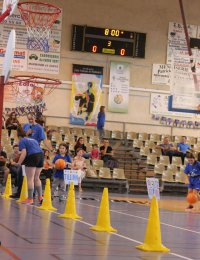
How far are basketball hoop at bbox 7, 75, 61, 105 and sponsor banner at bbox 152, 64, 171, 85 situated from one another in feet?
18.2

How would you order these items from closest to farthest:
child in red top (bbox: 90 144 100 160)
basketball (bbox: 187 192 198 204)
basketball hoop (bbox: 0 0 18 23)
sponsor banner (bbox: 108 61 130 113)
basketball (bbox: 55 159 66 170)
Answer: basketball hoop (bbox: 0 0 18 23) < basketball (bbox: 55 159 66 170) < basketball (bbox: 187 192 198 204) < child in red top (bbox: 90 144 100 160) < sponsor banner (bbox: 108 61 130 113)

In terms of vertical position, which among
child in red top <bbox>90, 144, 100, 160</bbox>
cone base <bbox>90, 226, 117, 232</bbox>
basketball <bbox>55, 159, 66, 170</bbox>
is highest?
child in red top <bbox>90, 144, 100, 160</bbox>

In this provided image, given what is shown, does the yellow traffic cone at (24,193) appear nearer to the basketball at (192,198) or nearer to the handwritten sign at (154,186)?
the handwritten sign at (154,186)

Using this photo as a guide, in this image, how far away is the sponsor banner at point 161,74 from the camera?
32.6 metres

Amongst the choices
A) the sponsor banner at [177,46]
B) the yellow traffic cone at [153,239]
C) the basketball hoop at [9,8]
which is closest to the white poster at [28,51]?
the sponsor banner at [177,46]

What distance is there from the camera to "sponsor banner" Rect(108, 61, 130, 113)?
3197 cm

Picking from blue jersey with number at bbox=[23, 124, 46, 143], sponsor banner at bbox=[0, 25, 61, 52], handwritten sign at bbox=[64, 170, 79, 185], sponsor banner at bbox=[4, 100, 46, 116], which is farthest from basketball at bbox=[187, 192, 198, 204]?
sponsor banner at bbox=[0, 25, 61, 52]

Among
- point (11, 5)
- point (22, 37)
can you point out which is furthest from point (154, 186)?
point (22, 37)

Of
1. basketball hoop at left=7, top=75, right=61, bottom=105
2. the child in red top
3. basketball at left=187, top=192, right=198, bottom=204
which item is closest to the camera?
basketball at left=187, top=192, right=198, bottom=204

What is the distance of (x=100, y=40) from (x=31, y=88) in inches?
199

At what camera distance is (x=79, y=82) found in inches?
1239

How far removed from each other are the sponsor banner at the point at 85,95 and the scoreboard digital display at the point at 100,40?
1.11 metres

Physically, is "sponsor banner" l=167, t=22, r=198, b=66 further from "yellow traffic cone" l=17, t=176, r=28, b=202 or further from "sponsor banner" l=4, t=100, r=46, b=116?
"yellow traffic cone" l=17, t=176, r=28, b=202

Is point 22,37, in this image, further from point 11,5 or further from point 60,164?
point 11,5
